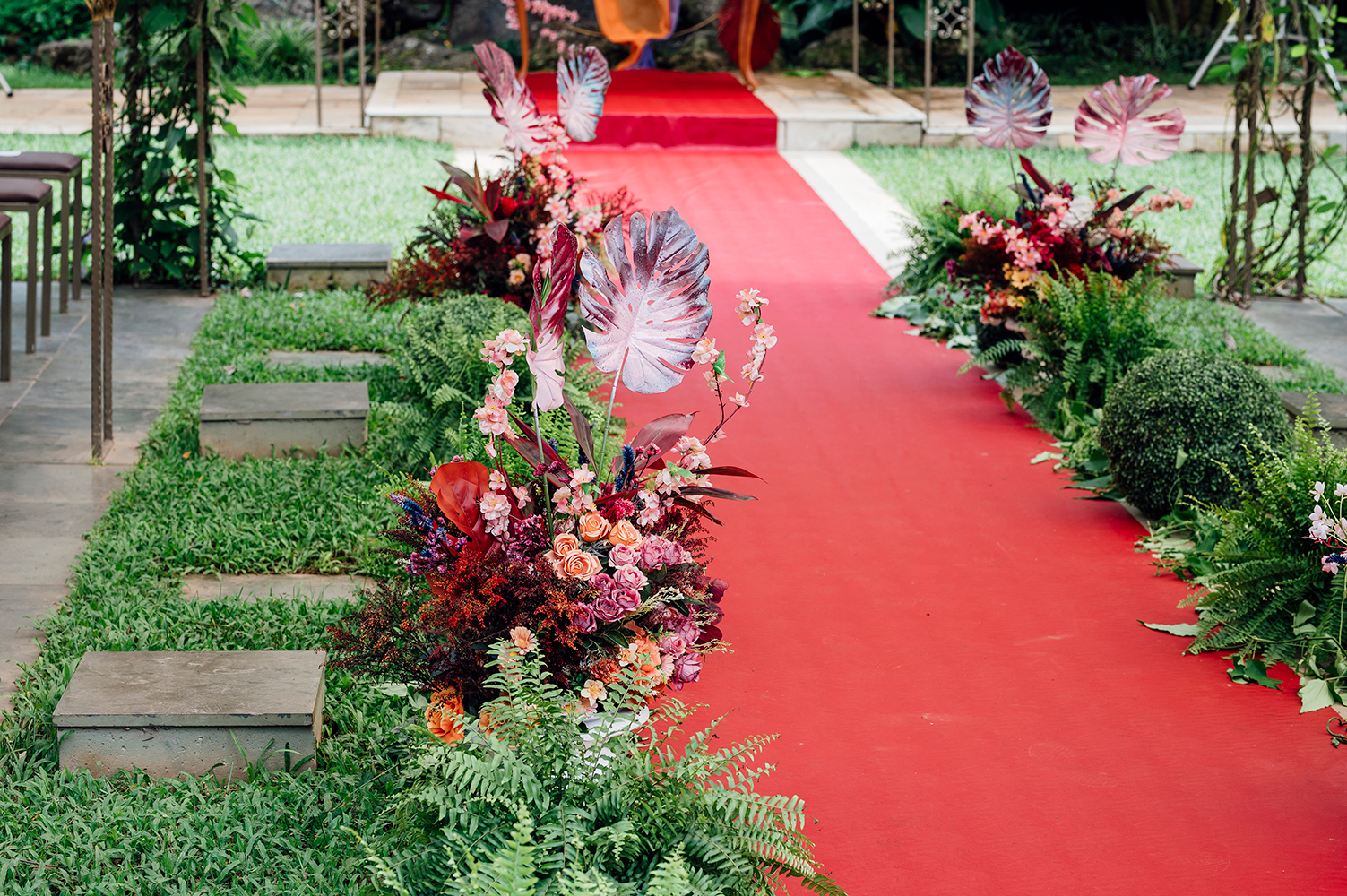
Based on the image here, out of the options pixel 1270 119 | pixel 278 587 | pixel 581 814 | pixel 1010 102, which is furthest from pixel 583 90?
pixel 581 814

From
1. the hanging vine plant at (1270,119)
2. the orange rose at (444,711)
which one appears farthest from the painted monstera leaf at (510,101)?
the hanging vine plant at (1270,119)

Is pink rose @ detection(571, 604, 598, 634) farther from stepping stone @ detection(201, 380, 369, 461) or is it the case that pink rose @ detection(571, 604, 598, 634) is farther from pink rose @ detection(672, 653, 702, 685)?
stepping stone @ detection(201, 380, 369, 461)

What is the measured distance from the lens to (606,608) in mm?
2531

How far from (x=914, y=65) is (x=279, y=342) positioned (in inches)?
405

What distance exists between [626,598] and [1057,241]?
3.31m

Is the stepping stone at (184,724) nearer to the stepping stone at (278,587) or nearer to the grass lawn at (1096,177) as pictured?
the stepping stone at (278,587)

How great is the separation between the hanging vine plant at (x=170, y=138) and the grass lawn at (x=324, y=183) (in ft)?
0.85

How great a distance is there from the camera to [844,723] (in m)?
2.98

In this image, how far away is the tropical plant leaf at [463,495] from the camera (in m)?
2.63

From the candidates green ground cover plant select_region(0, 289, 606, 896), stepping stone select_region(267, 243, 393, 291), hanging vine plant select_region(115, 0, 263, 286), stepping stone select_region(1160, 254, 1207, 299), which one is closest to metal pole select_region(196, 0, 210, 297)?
hanging vine plant select_region(115, 0, 263, 286)

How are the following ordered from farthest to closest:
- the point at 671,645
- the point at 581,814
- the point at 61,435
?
the point at 61,435, the point at 671,645, the point at 581,814

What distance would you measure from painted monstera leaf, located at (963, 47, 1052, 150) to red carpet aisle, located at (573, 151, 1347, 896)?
1071mm

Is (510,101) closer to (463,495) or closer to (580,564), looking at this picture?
(463,495)

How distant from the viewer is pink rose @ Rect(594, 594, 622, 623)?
2.53 m
